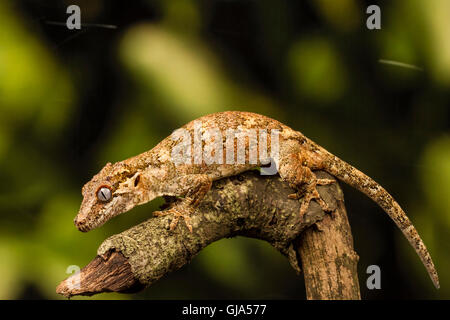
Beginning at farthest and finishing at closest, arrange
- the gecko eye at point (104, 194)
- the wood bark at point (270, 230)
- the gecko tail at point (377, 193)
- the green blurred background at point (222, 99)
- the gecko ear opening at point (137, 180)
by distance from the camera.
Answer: the green blurred background at point (222, 99)
the gecko tail at point (377, 193)
the gecko ear opening at point (137, 180)
the gecko eye at point (104, 194)
the wood bark at point (270, 230)

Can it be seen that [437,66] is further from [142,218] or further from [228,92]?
[142,218]

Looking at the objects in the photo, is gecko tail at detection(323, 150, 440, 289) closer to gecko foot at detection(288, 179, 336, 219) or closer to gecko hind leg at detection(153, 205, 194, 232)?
gecko foot at detection(288, 179, 336, 219)

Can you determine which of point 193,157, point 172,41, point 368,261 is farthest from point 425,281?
point 172,41

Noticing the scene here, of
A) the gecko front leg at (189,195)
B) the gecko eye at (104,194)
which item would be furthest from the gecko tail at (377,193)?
the gecko eye at (104,194)

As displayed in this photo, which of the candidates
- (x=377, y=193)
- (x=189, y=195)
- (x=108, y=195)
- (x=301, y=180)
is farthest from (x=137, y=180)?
(x=377, y=193)

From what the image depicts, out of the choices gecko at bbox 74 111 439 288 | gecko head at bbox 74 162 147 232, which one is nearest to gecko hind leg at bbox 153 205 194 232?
gecko at bbox 74 111 439 288
